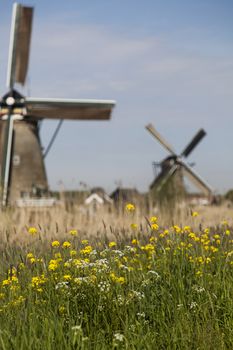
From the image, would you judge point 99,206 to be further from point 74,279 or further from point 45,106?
point 45,106

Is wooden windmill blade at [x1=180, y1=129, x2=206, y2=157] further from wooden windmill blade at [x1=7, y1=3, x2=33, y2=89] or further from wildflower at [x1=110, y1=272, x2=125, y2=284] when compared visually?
wildflower at [x1=110, y1=272, x2=125, y2=284]

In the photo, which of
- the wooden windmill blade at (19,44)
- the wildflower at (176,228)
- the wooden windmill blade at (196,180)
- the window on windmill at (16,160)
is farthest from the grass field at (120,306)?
the wooden windmill blade at (196,180)

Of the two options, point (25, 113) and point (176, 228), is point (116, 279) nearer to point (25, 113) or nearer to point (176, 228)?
point (176, 228)

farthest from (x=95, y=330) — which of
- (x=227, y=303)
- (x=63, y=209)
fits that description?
(x=63, y=209)

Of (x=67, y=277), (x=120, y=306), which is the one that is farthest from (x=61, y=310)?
(x=120, y=306)

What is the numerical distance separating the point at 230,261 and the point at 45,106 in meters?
23.4

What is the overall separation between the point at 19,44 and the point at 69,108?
4.10 metres

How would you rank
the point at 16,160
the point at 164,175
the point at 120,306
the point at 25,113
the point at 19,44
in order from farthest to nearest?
the point at 164,175, the point at 19,44, the point at 25,113, the point at 16,160, the point at 120,306

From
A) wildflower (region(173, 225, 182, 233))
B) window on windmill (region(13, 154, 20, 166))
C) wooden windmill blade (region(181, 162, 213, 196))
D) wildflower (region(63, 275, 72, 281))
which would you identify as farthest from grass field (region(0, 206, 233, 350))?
wooden windmill blade (region(181, 162, 213, 196))

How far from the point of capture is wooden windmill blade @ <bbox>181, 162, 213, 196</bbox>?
142 feet

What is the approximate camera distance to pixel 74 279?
532cm

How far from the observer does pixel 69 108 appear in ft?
94.3

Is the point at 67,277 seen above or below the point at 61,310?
above

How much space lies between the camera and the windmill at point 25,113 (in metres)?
28.5
